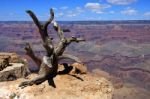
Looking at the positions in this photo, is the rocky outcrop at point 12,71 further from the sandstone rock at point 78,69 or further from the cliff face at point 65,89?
the sandstone rock at point 78,69

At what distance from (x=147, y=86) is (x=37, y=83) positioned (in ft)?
379

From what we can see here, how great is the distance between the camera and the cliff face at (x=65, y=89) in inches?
460

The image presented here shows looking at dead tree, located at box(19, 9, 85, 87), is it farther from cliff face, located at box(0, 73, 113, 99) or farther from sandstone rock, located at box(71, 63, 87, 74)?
sandstone rock, located at box(71, 63, 87, 74)

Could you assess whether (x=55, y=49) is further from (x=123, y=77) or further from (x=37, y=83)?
(x=123, y=77)

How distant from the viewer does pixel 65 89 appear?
1221 cm

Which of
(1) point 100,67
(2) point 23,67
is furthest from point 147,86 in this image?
(2) point 23,67

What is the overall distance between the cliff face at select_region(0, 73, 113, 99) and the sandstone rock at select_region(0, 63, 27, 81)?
3.02 ft

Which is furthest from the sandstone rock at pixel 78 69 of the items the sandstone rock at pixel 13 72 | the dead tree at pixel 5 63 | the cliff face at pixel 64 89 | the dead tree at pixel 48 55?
the dead tree at pixel 5 63

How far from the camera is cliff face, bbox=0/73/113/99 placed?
1168 centimetres

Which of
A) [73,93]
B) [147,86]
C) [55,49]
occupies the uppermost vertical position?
[55,49]

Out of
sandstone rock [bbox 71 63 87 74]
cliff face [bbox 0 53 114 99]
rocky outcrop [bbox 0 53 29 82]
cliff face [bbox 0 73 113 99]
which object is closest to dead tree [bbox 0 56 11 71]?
rocky outcrop [bbox 0 53 29 82]

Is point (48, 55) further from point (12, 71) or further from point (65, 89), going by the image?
point (12, 71)

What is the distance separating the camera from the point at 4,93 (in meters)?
11.9

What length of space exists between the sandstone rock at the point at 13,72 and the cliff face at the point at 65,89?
0.92 meters
